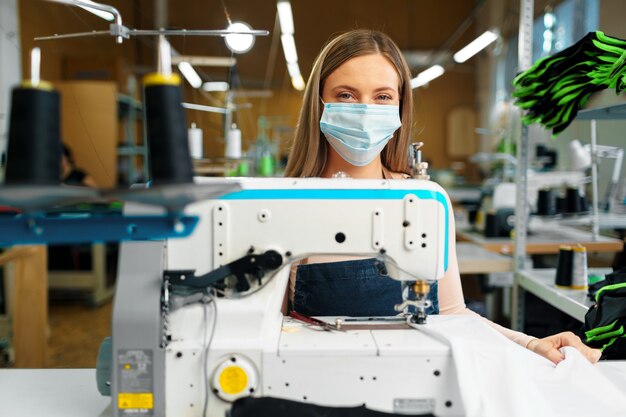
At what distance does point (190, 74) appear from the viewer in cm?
225

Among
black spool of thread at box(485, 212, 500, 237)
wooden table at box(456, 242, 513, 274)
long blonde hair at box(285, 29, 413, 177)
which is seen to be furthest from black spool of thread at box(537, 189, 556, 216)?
long blonde hair at box(285, 29, 413, 177)

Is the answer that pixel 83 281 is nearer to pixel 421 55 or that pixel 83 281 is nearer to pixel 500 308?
pixel 500 308

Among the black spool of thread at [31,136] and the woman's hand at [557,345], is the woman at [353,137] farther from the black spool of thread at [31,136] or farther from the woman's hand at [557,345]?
the black spool of thread at [31,136]

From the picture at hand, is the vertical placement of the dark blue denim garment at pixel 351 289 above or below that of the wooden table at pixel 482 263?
above

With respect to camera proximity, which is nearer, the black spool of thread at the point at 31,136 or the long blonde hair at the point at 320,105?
the black spool of thread at the point at 31,136

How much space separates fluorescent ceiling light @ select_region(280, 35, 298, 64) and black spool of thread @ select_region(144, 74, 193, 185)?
3.91 m

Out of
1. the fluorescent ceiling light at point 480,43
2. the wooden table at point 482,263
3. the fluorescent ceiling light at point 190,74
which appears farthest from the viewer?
the fluorescent ceiling light at point 480,43

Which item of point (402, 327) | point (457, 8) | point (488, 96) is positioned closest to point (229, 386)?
point (402, 327)

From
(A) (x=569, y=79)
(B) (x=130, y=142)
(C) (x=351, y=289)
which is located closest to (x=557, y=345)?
(C) (x=351, y=289)

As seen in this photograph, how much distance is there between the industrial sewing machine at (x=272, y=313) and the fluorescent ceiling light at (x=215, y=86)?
1.64 metres

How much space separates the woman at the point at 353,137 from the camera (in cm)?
135

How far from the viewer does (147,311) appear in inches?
38.3

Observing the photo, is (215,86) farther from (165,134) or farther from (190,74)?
(165,134)

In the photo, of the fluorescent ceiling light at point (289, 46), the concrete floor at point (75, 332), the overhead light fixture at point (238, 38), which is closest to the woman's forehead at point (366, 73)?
the overhead light fixture at point (238, 38)
